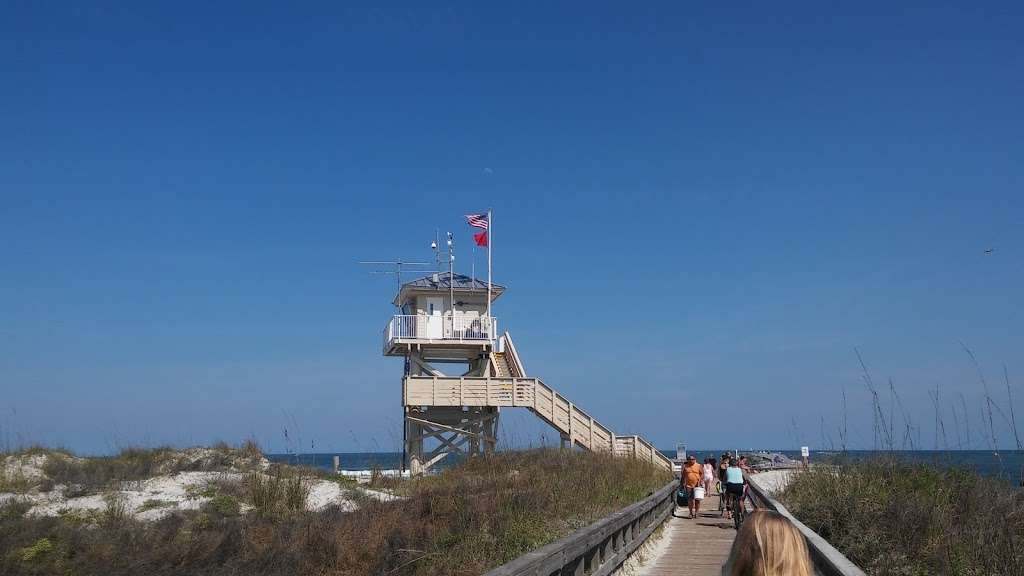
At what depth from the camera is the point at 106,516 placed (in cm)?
1852

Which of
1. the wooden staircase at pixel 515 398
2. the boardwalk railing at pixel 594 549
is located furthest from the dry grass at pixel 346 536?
the wooden staircase at pixel 515 398

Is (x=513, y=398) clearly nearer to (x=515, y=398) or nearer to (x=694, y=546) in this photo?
(x=515, y=398)

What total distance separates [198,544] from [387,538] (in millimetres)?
3825

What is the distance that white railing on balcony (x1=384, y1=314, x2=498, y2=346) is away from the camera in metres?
38.0

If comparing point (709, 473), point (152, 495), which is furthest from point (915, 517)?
point (152, 495)

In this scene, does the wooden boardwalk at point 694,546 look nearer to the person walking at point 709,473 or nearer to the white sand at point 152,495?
the person walking at point 709,473

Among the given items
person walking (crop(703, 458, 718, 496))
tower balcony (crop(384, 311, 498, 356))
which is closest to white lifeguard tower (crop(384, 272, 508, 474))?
tower balcony (crop(384, 311, 498, 356))

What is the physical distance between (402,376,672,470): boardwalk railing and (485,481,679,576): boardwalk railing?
19.1 metres

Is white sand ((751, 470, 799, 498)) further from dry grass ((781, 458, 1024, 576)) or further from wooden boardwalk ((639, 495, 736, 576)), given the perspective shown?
dry grass ((781, 458, 1024, 576))

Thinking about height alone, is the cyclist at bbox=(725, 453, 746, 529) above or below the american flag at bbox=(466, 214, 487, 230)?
below

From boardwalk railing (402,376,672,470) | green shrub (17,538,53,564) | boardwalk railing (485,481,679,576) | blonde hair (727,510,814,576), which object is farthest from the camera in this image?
boardwalk railing (402,376,672,470)

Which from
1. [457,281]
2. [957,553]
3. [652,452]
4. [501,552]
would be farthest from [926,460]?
[457,281]

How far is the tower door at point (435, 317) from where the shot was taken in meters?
38.3

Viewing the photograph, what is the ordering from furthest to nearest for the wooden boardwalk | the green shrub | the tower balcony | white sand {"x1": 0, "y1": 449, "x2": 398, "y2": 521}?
1. the tower balcony
2. white sand {"x1": 0, "y1": 449, "x2": 398, "y2": 521}
3. the green shrub
4. the wooden boardwalk
